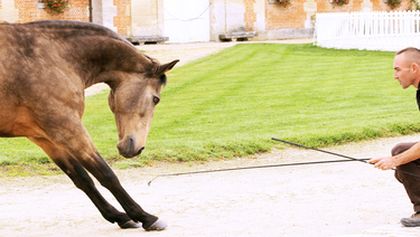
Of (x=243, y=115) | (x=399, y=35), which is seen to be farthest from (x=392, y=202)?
(x=399, y=35)

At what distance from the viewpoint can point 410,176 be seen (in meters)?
7.14

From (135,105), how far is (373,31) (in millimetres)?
23862

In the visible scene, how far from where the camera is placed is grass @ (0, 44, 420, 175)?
1107cm

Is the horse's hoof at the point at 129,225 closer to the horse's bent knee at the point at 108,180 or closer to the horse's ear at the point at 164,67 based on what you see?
the horse's bent knee at the point at 108,180

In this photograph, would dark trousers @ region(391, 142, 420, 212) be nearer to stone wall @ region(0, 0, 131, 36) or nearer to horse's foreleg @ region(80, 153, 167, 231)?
horse's foreleg @ region(80, 153, 167, 231)

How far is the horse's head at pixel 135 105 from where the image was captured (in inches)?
293

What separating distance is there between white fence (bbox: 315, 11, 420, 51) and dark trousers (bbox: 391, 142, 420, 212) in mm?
23030

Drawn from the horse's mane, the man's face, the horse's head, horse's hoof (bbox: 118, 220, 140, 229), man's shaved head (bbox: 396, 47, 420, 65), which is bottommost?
horse's hoof (bbox: 118, 220, 140, 229)

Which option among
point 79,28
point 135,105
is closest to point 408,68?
point 135,105

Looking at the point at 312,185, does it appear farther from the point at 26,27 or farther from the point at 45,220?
the point at 26,27

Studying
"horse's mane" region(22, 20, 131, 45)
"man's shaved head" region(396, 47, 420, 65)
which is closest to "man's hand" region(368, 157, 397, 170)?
"man's shaved head" region(396, 47, 420, 65)

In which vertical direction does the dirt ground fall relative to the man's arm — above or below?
below

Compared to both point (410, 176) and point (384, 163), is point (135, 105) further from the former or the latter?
point (410, 176)

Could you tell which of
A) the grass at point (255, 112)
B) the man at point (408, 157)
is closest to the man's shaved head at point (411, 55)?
the man at point (408, 157)
